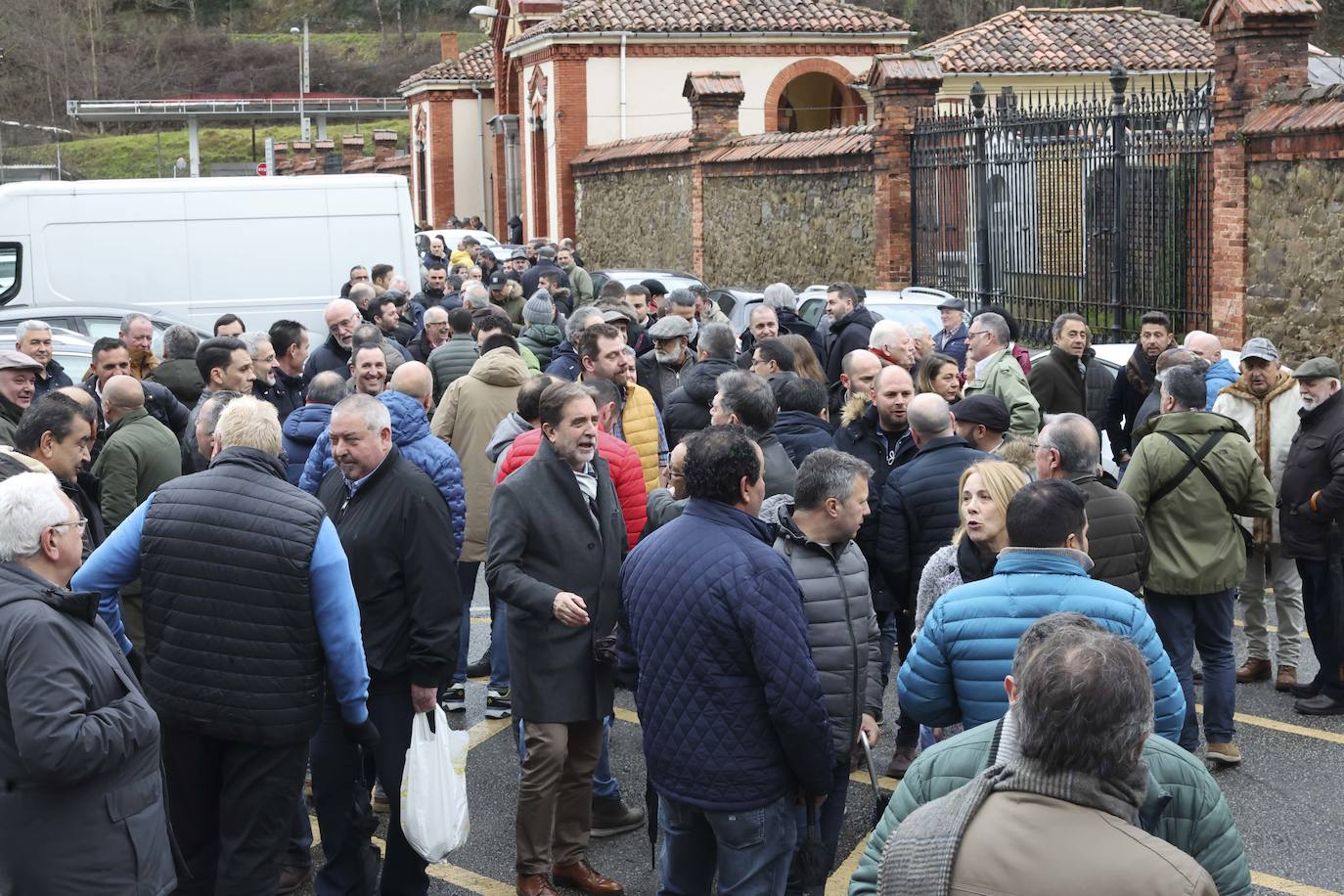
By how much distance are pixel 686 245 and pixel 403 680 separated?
22.7 m

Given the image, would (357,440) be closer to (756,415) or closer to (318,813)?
(318,813)

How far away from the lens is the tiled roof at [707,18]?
34.3 m

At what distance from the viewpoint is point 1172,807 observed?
3014 millimetres

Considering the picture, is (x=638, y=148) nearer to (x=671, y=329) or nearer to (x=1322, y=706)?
(x=671, y=329)

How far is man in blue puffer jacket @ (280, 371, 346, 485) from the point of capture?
290 inches

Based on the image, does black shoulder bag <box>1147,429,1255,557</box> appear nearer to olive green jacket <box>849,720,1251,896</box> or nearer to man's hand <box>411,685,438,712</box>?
man's hand <box>411,685,438,712</box>

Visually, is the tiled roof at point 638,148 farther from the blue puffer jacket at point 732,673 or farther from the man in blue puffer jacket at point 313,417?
the blue puffer jacket at point 732,673

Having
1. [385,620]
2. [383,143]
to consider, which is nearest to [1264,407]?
[385,620]

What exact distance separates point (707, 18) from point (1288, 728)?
2949 centimetres

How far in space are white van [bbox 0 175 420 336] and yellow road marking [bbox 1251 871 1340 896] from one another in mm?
12389

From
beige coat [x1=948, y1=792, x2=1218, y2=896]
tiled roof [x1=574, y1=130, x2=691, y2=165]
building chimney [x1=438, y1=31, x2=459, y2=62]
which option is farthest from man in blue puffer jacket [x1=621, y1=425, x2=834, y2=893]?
building chimney [x1=438, y1=31, x2=459, y2=62]

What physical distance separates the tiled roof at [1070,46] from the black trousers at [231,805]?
27.2 meters

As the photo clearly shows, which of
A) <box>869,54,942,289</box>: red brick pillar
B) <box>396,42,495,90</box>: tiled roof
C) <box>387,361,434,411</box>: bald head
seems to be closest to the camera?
<box>387,361,434,411</box>: bald head

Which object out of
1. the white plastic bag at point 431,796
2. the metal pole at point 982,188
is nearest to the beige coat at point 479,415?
the white plastic bag at point 431,796
